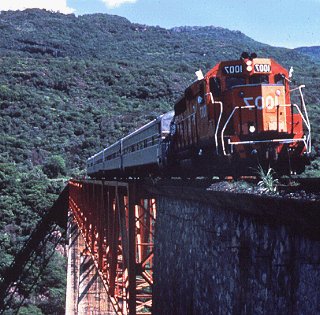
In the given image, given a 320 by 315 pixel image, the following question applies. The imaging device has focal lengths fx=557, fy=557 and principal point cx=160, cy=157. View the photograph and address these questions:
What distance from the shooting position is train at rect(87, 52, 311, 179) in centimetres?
862

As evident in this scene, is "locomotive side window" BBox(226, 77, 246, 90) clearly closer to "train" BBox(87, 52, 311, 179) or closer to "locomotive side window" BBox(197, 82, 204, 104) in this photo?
"train" BBox(87, 52, 311, 179)

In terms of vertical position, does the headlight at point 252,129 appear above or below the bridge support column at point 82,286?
above

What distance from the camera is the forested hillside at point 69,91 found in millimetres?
34469

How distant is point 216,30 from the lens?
137250mm

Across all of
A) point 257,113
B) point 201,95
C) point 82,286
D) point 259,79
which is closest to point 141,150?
point 201,95

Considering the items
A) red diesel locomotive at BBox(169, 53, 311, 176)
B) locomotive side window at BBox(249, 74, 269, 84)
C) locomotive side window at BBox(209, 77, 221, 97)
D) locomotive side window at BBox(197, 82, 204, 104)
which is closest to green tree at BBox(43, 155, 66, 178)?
red diesel locomotive at BBox(169, 53, 311, 176)

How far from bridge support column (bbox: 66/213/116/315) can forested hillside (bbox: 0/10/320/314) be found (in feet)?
11.8

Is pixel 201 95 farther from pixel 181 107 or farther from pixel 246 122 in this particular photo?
pixel 181 107

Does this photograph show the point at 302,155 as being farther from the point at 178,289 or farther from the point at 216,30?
the point at 216,30

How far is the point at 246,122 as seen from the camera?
9094 mm

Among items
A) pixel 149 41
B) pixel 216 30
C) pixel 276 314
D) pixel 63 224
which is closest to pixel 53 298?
pixel 63 224

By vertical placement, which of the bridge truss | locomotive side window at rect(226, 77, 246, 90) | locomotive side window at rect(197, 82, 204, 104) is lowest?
the bridge truss

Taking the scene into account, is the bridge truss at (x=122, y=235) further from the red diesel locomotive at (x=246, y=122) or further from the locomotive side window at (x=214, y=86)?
the locomotive side window at (x=214, y=86)

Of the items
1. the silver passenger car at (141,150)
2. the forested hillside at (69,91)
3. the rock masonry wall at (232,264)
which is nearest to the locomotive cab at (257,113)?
the forested hillside at (69,91)
